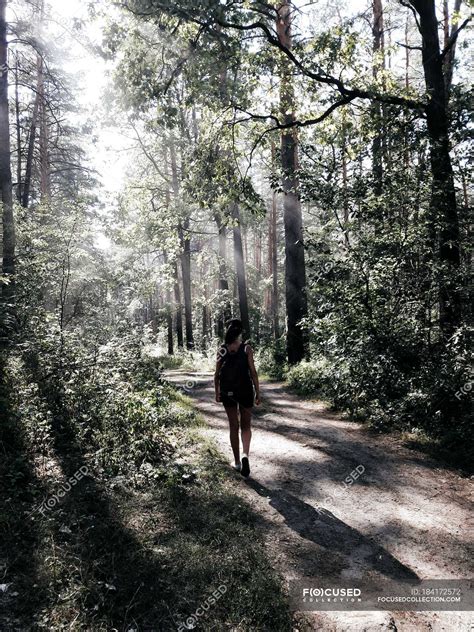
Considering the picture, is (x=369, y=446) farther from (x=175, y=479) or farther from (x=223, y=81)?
(x=223, y=81)

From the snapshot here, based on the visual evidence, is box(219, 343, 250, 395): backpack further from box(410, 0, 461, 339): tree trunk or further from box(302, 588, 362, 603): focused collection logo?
box(410, 0, 461, 339): tree trunk

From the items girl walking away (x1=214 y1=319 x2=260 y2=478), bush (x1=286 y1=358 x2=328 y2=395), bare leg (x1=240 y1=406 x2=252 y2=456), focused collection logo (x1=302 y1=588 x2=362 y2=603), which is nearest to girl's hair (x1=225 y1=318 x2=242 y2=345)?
girl walking away (x1=214 y1=319 x2=260 y2=478)

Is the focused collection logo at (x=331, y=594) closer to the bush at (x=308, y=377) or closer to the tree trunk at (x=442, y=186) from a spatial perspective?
the tree trunk at (x=442, y=186)

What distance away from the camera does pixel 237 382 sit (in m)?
5.85

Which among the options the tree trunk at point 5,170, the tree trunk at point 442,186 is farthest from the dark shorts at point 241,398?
the tree trunk at point 5,170

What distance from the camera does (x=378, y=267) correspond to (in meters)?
8.06

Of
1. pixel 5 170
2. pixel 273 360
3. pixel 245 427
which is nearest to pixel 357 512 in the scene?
pixel 245 427

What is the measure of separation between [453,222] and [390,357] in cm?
262

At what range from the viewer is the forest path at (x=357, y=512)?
385 cm

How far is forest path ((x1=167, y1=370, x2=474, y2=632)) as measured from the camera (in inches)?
151

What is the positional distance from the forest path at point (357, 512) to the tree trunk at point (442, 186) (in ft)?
8.59

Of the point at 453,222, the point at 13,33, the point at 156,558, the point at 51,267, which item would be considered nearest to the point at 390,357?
the point at 453,222

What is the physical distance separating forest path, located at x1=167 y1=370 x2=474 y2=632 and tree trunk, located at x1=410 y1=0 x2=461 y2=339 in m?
2.62

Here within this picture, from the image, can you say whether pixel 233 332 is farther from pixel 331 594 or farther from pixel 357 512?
pixel 331 594
